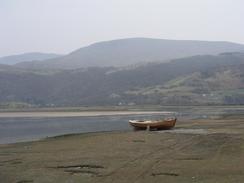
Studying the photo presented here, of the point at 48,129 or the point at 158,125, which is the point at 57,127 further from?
the point at 158,125

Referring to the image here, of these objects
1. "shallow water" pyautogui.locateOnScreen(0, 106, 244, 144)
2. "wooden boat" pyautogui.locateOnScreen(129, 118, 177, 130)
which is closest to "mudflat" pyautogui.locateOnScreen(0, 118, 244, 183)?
"wooden boat" pyautogui.locateOnScreen(129, 118, 177, 130)

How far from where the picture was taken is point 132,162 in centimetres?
2619

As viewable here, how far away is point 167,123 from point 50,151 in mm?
20405

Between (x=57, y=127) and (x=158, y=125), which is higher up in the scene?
(x=158, y=125)

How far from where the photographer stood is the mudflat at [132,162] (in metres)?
22.1

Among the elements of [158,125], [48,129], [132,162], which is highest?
[158,125]

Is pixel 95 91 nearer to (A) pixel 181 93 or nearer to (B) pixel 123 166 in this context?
(A) pixel 181 93

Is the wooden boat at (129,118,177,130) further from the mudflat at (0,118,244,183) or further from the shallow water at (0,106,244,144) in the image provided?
the mudflat at (0,118,244,183)

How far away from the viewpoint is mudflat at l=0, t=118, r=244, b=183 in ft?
72.6

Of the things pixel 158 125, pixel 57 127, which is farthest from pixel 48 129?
pixel 158 125

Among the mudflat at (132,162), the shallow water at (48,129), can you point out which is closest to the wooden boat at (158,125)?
the shallow water at (48,129)

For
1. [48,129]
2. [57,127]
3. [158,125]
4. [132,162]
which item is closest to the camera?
[132,162]

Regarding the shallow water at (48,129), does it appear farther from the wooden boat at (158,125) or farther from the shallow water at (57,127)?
the wooden boat at (158,125)

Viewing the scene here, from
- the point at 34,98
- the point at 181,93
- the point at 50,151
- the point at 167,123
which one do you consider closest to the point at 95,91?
the point at 34,98
